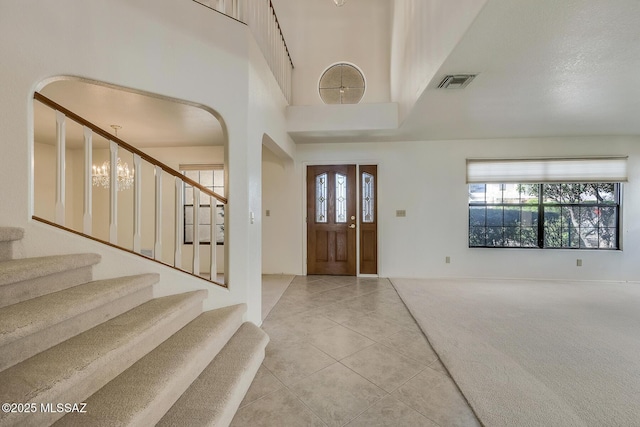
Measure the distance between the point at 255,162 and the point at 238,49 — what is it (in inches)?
40.0

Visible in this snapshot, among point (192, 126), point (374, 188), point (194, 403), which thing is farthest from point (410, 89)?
point (194, 403)

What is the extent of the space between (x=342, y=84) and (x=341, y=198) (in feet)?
7.13

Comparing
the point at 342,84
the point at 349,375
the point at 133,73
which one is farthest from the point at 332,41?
the point at 349,375

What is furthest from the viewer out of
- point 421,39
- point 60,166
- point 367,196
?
point 367,196

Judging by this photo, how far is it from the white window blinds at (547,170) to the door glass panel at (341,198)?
7.12 ft

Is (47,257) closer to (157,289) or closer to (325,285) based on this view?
(157,289)

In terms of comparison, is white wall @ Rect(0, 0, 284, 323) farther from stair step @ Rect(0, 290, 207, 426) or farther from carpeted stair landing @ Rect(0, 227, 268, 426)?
stair step @ Rect(0, 290, 207, 426)

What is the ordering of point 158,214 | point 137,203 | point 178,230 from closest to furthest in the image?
point 137,203 < point 158,214 < point 178,230

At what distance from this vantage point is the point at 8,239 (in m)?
1.45

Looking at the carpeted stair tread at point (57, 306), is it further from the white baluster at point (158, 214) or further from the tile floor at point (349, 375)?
the tile floor at point (349, 375)

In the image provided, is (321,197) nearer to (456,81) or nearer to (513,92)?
(456,81)

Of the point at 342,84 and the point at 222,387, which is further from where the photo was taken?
the point at 342,84

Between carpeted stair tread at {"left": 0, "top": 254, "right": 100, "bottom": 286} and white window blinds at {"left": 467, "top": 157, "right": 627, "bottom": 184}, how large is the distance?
5.12m

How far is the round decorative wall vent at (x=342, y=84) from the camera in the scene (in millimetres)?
4879
